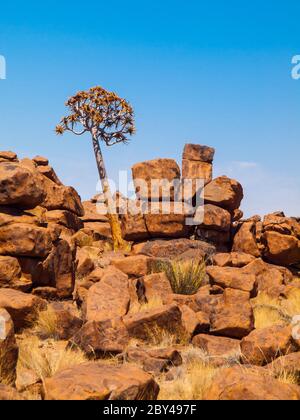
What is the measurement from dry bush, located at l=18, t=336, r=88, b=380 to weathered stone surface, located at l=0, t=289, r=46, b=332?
1.55ft

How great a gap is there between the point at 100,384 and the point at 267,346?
3982 millimetres

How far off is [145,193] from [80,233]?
3382 millimetres

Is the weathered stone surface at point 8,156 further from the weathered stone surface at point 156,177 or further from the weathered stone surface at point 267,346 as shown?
the weathered stone surface at point 267,346

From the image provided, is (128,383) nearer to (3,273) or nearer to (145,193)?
(3,273)

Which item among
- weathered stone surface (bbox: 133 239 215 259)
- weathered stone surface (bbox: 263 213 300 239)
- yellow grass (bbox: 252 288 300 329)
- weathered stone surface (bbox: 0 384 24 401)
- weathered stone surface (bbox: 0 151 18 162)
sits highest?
weathered stone surface (bbox: 0 151 18 162)

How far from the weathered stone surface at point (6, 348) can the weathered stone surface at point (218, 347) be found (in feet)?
12.0

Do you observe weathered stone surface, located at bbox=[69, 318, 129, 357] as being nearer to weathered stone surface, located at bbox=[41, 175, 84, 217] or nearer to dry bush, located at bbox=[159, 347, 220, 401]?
dry bush, located at bbox=[159, 347, 220, 401]

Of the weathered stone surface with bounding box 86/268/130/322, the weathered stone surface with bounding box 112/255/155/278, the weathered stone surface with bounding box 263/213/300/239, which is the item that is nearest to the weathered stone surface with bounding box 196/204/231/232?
the weathered stone surface with bounding box 263/213/300/239

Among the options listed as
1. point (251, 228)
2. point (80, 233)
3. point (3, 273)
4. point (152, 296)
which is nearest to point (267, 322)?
point (152, 296)

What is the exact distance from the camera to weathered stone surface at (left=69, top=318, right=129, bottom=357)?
936 centimetres

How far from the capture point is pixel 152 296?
1282 cm

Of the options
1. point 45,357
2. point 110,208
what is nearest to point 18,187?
point 45,357

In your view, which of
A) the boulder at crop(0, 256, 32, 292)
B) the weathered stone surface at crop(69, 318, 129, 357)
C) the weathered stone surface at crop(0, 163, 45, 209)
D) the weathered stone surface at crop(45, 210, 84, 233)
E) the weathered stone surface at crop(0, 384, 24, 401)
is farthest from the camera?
the weathered stone surface at crop(45, 210, 84, 233)

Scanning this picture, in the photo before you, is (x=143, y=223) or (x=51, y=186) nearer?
(x=143, y=223)
